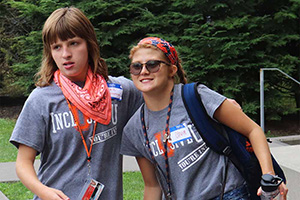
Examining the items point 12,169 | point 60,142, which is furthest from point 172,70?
point 12,169

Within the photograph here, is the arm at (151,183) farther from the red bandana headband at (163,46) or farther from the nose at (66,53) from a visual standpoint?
the nose at (66,53)

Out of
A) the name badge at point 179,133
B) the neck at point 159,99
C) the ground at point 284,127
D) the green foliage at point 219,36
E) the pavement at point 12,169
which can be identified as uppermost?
the neck at point 159,99

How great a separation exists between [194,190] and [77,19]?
1.09m

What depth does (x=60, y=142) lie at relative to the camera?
7.58ft

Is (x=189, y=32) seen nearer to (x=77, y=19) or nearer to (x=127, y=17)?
(x=127, y=17)

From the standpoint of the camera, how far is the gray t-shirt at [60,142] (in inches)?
90.3


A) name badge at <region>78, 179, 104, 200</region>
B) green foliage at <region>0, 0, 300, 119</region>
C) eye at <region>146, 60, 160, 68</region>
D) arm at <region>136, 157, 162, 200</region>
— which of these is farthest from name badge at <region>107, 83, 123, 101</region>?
green foliage at <region>0, 0, 300, 119</region>

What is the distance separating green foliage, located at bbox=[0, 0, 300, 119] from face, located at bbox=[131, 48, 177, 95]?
9.15 metres

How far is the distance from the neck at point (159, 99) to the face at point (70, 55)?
40 cm

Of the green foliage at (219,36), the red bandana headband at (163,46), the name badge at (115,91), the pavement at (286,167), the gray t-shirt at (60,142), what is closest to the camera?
the gray t-shirt at (60,142)

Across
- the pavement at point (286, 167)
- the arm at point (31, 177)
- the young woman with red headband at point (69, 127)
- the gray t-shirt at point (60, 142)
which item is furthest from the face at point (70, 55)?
the pavement at point (286, 167)

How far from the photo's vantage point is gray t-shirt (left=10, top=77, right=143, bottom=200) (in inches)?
90.3

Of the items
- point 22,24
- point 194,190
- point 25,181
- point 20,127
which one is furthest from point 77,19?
point 22,24

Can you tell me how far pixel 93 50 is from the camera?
99.4 inches
